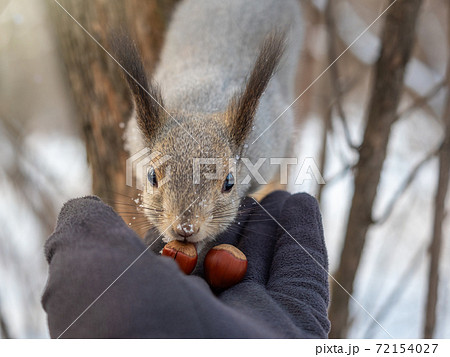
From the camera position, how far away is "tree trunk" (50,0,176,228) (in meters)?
1.62

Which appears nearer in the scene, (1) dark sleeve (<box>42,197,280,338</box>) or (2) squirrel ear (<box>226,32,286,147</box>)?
(1) dark sleeve (<box>42,197,280,338</box>)

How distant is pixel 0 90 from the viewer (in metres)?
2.13

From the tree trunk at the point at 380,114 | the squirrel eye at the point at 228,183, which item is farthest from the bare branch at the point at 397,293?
the squirrel eye at the point at 228,183

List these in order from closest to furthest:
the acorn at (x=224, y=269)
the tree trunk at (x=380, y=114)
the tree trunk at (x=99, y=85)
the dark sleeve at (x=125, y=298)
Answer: the dark sleeve at (x=125, y=298) < the acorn at (x=224, y=269) < the tree trunk at (x=380, y=114) < the tree trunk at (x=99, y=85)

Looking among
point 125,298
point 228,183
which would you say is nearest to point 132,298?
point 125,298

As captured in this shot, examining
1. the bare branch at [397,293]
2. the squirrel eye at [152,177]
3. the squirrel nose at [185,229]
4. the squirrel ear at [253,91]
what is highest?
the squirrel ear at [253,91]

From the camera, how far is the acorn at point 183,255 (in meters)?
1.03

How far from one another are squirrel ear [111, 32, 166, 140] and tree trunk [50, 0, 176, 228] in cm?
37

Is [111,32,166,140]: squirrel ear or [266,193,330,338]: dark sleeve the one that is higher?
[111,32,166,140]: squirrel ear

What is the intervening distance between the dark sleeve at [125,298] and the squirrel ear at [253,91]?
24.1 inches

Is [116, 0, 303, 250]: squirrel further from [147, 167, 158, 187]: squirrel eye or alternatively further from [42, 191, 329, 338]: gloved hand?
[42, 191, 329, 338]: gloved hand

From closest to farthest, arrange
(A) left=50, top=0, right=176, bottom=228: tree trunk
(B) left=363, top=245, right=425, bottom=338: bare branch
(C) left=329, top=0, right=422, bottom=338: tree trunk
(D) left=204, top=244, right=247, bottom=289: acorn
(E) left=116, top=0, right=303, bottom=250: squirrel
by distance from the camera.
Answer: (D) left=204, top=244, right=247, bottom=289: acorn, (E) left=116, top=0, right=303, bottom=250: squirrel, (C) left=329, top=0, right=422, bottom=338: tree trunk, (A) left=50, top=0, right=176, bottom=228: tree trunk, (B) left=363, top=245, right=425, bottom=338: bare branch

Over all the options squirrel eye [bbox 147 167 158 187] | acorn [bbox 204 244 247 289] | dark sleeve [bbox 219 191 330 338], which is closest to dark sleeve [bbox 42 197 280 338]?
dark sleeve [bbox 219 191 330 338]

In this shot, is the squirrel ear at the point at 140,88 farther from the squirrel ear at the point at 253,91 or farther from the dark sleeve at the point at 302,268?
the dark sleeve at the point at 302,268
